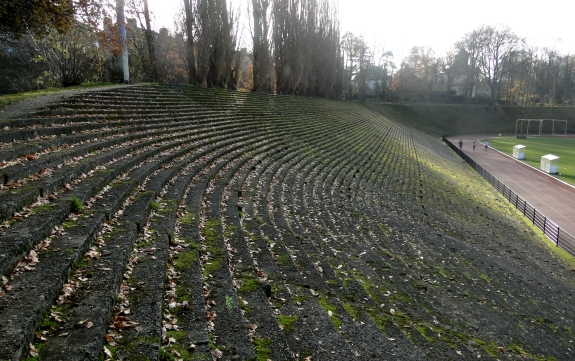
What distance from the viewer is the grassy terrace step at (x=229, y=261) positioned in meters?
3.95

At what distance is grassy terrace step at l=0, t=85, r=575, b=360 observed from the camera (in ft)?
13.0

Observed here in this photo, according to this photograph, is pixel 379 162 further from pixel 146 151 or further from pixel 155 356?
pixel 155 356

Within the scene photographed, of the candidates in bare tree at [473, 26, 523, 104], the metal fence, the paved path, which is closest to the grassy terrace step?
the metal fence

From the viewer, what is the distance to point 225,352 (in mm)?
3850

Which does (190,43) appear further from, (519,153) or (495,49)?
(495,49)

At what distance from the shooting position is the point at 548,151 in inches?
1884

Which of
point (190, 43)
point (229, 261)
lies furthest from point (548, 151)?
point (229, 261)

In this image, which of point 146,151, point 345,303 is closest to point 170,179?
point 146,151

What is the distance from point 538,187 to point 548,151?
23.1 meters

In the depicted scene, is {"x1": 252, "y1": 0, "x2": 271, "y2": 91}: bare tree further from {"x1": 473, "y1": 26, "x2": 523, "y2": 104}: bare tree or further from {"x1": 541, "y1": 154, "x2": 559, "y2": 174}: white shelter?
{"x1": 473, "y1": 26, "x2": 523, "y2": 104}: bare tree

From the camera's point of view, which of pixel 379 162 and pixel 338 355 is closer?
pixel 338 355

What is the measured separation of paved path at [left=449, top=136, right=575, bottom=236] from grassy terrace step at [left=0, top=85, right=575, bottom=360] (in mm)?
7291

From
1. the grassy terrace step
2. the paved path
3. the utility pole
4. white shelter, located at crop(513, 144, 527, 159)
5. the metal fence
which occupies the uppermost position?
the utility pole

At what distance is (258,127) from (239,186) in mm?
10359
